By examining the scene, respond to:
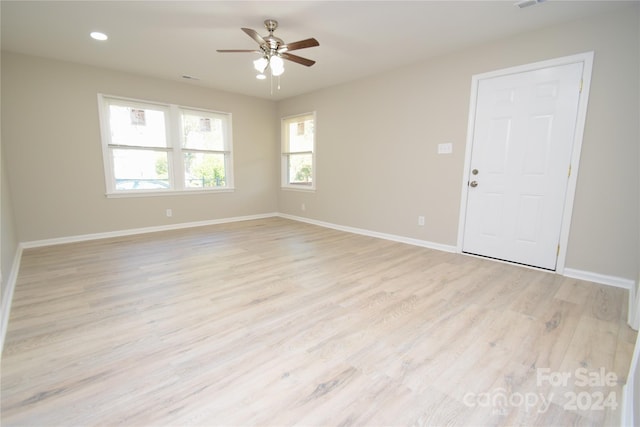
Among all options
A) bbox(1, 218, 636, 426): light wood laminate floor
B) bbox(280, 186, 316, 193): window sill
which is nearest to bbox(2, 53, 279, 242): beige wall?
bbox(1, 218, 636, 426): light wood laminate floor

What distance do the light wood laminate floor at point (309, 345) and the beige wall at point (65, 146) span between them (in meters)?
1.10

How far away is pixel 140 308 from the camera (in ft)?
7.45

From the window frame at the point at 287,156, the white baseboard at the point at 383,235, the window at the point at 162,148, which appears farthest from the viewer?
the window frame at the point at 287,156

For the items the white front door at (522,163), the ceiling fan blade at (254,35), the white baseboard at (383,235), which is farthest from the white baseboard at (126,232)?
the white front door at (522,163)

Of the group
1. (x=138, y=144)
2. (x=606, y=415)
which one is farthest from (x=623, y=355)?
(x=138, y=144)

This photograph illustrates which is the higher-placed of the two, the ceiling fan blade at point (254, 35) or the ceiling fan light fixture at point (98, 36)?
the ceiling fan light fixture at point (98, 36)

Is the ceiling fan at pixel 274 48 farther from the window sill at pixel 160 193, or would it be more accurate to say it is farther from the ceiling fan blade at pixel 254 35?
the window sill at pixel 160 193

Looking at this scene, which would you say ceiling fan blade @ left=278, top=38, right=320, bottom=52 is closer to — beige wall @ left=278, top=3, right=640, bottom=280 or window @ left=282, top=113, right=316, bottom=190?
beige wall @ left=278, top=3, right=640, bottom=280

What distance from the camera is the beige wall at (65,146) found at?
3707 mm

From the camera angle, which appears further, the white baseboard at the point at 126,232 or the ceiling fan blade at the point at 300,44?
the white baseboard at the point at 126,232

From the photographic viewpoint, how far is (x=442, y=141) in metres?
3.78

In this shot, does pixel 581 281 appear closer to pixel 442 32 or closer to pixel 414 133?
pixel 414 133

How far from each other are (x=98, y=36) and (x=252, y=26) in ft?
5.74

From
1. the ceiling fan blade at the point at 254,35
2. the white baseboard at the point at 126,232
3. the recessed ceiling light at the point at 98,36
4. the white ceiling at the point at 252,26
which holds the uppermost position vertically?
the white ceiling at the point at 252,26
